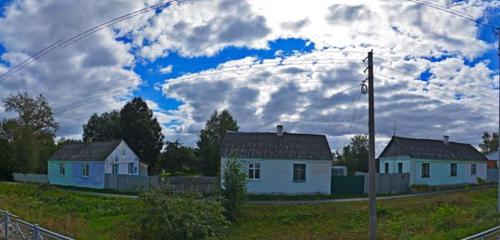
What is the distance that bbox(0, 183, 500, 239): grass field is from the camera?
20.9 meters

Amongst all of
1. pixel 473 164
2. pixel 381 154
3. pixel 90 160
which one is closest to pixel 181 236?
pixel 90 160

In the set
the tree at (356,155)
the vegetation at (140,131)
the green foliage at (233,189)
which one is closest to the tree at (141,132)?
the vegetation at (140,131)

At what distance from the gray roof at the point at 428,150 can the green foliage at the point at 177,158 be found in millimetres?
28258

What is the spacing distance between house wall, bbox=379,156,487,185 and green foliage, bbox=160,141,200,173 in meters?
28.0

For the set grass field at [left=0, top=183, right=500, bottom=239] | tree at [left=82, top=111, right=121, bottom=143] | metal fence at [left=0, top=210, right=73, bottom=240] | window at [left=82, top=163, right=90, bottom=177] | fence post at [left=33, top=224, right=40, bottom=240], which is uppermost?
tree at [left=82, top=111, right=121, bottom=143]

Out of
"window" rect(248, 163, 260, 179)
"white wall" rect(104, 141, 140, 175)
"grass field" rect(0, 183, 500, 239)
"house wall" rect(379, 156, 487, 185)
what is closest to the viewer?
"grass field" rect(0, 183, 500, 239)

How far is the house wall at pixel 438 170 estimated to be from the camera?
147ft

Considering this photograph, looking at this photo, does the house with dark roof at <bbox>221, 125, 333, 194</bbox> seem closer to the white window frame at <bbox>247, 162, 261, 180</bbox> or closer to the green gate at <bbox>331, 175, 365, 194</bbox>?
the white window frame at <bbox>247, 162, 261, 180</bbox>

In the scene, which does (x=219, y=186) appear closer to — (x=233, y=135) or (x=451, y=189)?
(x=233, y=135)

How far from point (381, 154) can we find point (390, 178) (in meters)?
8.33

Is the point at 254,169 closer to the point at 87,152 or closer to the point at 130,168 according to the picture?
the point at 130,168

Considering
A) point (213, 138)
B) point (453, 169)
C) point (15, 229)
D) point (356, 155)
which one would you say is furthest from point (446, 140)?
point (15, 229)

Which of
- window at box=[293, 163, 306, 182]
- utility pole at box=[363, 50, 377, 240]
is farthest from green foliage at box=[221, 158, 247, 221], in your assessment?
utility pole at box=[363, 50, 377, 240]

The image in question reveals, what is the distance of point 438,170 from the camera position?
47.0 metres
